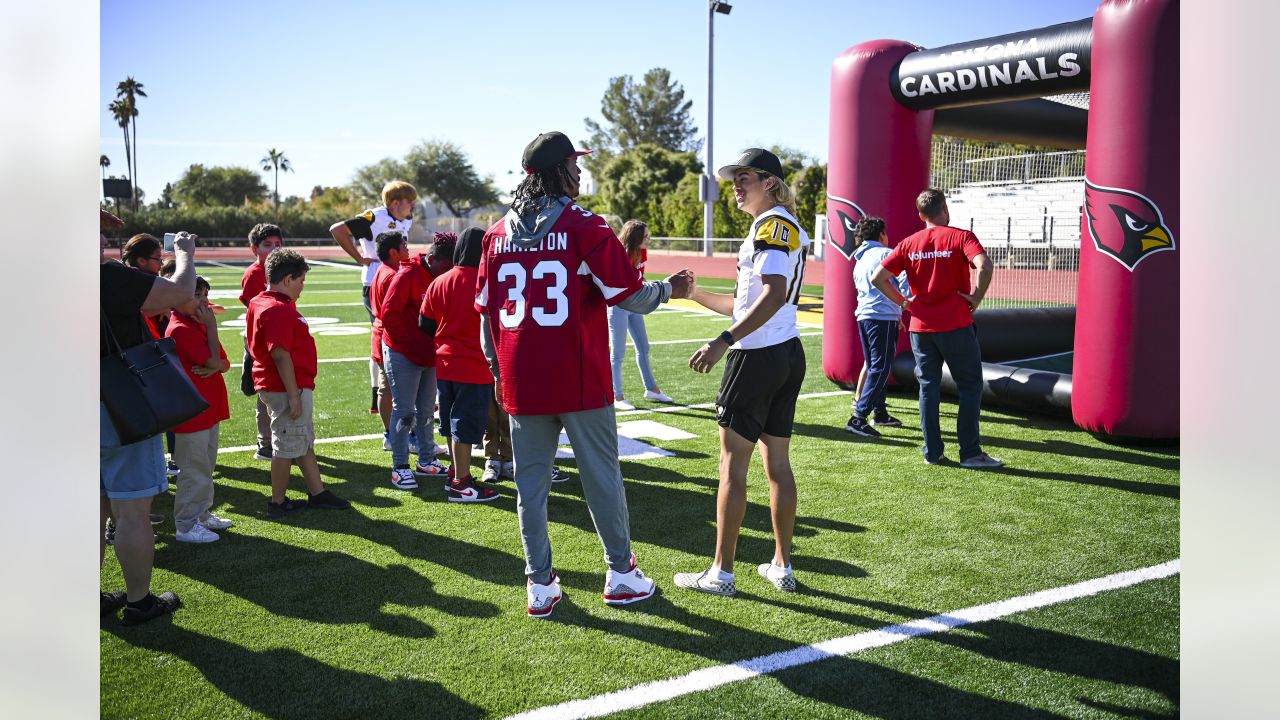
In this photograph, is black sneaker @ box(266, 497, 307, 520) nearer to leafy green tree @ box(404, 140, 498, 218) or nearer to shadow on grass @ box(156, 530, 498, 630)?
shadow on grass @ box(156, 530, 498, 630)

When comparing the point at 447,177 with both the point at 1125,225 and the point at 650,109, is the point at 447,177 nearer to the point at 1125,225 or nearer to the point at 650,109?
the point at 650,109

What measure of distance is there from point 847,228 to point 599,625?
6012mm

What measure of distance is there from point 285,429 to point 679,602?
99.8 inches

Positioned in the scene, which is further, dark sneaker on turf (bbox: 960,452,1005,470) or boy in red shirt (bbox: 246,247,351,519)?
dark sneaker on turf (bbox: 960,452,1005,470)

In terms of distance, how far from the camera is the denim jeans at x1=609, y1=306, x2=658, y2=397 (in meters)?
8.34

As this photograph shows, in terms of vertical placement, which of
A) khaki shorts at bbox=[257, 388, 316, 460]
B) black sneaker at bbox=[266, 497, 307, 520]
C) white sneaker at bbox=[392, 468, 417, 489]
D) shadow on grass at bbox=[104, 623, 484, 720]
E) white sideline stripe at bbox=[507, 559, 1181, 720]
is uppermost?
khaki shorts at bbox=[257, 388, 316, 460]

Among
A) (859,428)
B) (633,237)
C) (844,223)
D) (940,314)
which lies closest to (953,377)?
(940,314)

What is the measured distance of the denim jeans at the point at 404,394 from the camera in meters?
5.74

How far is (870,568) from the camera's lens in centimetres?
441

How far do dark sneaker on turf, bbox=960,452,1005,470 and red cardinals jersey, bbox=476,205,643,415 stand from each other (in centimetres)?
360

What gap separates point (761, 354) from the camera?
3.85 m

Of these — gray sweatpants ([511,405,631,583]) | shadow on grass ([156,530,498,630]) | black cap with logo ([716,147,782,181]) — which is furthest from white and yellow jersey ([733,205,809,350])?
shadow on grass ([156,530,498,630])

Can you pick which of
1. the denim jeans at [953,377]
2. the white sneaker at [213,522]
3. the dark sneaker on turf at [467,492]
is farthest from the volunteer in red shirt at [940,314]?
the white sneaker at [213,522]
